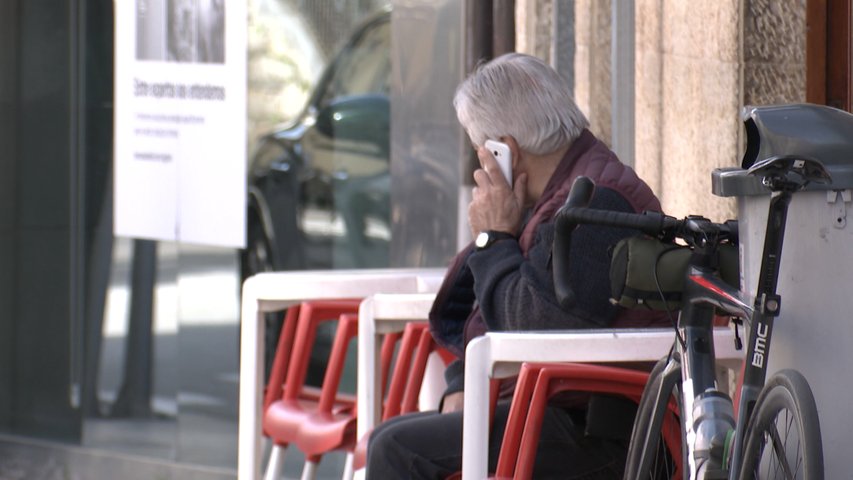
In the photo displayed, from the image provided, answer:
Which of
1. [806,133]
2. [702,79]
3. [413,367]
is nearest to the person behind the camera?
[806,133]

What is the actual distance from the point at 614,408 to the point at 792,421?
122 centimetres

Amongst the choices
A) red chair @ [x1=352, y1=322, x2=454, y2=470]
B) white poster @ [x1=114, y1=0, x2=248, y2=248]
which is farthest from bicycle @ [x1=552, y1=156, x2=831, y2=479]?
white poster @ [x1=114, y1=0, x2=248, y2=248]

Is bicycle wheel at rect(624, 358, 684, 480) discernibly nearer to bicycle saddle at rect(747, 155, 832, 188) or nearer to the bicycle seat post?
the bicycle seat post

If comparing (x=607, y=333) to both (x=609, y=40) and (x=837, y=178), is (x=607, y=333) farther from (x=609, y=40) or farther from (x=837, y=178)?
(x=609, y=40)

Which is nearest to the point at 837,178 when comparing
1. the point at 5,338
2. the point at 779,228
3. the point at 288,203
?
the point at 779,228

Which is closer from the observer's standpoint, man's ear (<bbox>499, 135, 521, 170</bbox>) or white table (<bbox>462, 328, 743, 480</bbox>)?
white table (<bbox>462, 328, 743, 480</bbox>)

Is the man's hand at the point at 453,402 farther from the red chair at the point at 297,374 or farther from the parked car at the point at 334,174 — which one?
the parked car at the point at 334,174

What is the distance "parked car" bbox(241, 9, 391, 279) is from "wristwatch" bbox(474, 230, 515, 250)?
3.24 meters

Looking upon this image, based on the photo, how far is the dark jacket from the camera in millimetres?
3408

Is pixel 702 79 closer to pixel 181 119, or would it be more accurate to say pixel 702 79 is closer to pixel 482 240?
pixel 482 240

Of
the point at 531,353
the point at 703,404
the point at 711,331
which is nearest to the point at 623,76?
the point at 531,353

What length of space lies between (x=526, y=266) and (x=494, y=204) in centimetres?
27

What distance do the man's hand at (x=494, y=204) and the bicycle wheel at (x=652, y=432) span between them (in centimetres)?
71

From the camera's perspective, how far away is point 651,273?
9.32ft
